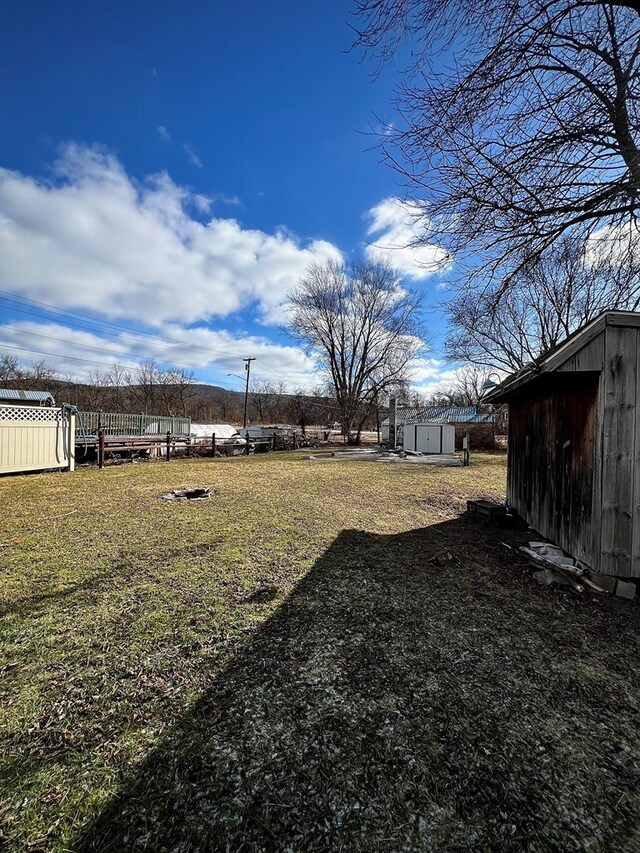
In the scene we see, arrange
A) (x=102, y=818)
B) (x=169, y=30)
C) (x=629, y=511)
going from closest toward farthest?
1. (x=102, y=818)
2. (x=629, y=511)
3. (x=169, y=30)

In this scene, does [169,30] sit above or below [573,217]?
above

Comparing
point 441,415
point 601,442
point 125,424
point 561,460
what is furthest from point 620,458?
point 441,415

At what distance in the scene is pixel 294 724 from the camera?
1652mm

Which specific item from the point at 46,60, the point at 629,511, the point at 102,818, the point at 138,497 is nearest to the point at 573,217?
the point at 629,511

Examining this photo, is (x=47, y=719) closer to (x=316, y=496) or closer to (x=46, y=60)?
(x=316, y=496)

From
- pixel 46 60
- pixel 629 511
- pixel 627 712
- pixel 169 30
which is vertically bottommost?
pixel 627 712

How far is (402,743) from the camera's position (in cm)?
157

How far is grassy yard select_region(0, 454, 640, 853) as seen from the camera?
124cm

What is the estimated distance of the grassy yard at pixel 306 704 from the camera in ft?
4.06

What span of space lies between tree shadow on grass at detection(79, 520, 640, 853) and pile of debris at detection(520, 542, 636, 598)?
0.43 metres

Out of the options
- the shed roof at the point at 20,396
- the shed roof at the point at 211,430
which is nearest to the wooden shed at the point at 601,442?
the shed roof at the point at 20,396

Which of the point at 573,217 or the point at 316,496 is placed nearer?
the point at 573,217

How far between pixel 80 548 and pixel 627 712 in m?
4.42

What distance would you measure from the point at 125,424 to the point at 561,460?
48.5ft
